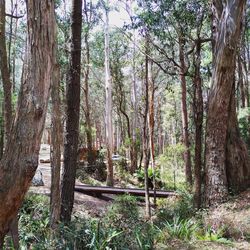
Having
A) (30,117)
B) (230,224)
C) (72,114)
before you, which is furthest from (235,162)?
(30,117)

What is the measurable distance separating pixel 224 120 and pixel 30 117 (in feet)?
17.2

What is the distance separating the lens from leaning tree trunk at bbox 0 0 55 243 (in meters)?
3.47

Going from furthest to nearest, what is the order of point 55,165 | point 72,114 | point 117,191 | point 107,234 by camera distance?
point 117,191
point 72,114
point 55,165
point 107,234

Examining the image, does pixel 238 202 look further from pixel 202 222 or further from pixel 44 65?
pixel 44 65

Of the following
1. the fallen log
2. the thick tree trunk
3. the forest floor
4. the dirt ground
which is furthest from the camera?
the fallen log

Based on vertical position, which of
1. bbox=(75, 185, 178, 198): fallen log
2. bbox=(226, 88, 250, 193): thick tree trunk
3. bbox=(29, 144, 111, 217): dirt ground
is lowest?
bbox=(29, 144, 111, 217): dirt ground

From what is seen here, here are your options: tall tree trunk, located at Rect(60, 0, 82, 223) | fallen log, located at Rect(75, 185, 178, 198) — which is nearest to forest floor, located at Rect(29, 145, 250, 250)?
tall tree trunk, located at Rect(60, 0, 82, 223)

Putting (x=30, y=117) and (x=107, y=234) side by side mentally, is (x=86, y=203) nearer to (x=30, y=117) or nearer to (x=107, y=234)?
(x=107, y=234)

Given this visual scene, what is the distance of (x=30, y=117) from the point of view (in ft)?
11.7

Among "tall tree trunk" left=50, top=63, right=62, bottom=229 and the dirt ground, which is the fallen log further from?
"tall tree trunk" left=50, top=63, right=62, bottom=229

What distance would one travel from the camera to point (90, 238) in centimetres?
508

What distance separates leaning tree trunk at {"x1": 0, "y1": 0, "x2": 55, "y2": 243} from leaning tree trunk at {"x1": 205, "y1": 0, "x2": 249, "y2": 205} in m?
4.86

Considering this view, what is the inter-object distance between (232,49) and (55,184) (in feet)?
15.8

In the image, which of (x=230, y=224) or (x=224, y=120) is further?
(x=224, y=120)
